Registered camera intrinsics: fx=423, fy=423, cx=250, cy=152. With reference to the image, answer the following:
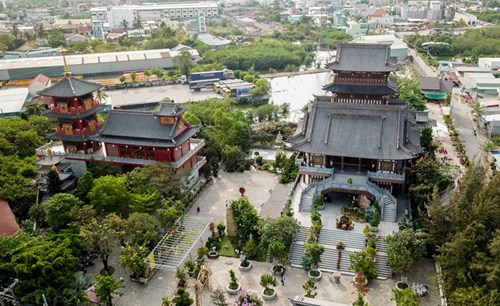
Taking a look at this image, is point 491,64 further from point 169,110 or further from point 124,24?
point 124,24

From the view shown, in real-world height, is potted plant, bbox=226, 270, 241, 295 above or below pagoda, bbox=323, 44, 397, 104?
below

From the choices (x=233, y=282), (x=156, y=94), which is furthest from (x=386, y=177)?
(x=156, y=94)

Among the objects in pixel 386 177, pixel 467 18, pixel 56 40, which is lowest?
pixel 386 177

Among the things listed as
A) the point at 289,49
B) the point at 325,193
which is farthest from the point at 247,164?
the point at 289,49

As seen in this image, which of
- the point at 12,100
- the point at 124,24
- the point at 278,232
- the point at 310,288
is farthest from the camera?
the point at 124,24

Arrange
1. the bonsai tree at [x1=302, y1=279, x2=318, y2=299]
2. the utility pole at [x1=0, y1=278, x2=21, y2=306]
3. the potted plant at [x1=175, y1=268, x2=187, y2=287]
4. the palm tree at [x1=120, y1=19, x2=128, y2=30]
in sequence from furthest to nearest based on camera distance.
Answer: the palm tree at [x1=120, y1=19, x2=128, y2=30] → the potted plant at [x1=175, y1=268, x2=187, y2=287] → the bonsai tree at [x1=302, y1=279, x2=318, y2=299] → the utility pole at [x1=0, y1=278, x2=21, y2=306]

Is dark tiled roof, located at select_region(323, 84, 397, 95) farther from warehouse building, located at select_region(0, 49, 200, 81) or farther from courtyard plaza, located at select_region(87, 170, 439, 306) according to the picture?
warehouse building, located at select_region(0, 49, 200, 81)

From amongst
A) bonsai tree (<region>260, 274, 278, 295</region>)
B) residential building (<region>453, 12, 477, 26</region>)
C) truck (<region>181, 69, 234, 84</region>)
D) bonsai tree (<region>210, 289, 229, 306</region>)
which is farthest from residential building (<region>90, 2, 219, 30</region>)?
bonsai tree (<region>210, 289, 229, 306</region>)

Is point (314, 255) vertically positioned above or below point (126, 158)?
below

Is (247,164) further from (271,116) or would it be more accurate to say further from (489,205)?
(489,205)
